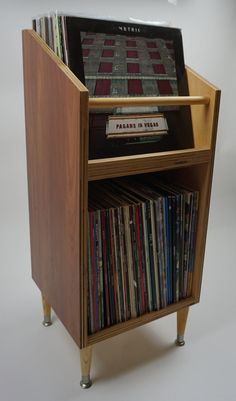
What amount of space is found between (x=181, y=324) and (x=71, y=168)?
2.23ft

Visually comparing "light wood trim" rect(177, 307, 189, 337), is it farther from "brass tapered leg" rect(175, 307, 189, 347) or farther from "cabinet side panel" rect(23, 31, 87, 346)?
"cabinet side panel" rect(23, 31, 87, 346)

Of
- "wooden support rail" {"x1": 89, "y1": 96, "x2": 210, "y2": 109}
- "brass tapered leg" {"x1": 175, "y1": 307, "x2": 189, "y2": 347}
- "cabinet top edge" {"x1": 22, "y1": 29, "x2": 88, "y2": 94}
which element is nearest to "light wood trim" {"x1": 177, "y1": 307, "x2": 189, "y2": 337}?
"brass tapered leg" {"x1": 175, "y1": 307, "x2": 189, "y2": 347}

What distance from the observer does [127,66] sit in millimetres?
980

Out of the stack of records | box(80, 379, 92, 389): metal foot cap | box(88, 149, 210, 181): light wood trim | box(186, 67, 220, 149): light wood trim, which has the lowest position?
box(80, 379, 92, 389): metal foot cap

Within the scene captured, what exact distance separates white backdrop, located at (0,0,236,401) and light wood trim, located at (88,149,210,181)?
37cm

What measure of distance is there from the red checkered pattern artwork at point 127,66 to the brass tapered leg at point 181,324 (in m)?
0.67

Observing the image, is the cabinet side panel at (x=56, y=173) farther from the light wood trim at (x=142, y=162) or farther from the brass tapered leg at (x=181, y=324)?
the brass tapered leg at (x=181, y=324)

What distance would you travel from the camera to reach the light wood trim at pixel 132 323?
39.7 inches

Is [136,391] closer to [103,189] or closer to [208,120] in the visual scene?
[103,189]

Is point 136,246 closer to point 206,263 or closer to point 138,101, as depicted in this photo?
point 138,101

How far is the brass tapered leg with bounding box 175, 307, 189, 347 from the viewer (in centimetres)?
120

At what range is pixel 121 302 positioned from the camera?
1043 mm

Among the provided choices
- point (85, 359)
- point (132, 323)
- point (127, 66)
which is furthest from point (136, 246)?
point (127, 66)

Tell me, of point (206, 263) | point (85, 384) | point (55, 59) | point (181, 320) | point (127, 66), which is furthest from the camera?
point (206, 263)
